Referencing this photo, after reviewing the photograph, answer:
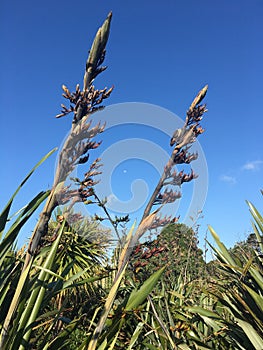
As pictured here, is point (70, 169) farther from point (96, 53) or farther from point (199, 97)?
point (199, 97)

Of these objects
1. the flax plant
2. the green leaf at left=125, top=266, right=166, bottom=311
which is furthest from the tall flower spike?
the green leaf at left=125, top=266, right=166, bottom=311

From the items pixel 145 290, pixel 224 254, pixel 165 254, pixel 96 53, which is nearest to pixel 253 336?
pixel 224 254

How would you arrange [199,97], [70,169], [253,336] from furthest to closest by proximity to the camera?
[253,336], [199,97], [70,169]

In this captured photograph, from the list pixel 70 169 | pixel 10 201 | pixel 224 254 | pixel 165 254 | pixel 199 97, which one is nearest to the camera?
pixel 70 169

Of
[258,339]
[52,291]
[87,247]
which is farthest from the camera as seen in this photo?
[87,247]

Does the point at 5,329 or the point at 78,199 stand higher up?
the point at 78,199

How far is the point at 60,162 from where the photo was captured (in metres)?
0.84

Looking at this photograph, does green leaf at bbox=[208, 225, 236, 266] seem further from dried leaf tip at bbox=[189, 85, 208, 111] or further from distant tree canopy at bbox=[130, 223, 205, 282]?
dried leaf tip at bbox=[189, 85, 208, 111]

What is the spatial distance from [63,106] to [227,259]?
1.49 m

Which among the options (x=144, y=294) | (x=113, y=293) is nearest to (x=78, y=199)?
(x=113, y=293)

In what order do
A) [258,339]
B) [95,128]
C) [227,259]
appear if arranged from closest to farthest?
[95,128], [258,339], [227,259]

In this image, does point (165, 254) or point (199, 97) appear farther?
point (165, 254)

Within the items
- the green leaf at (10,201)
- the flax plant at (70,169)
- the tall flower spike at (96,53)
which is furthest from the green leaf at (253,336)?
the tall flower spike at (96,53)

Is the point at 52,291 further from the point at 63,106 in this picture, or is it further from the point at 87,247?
the point at 87,247
